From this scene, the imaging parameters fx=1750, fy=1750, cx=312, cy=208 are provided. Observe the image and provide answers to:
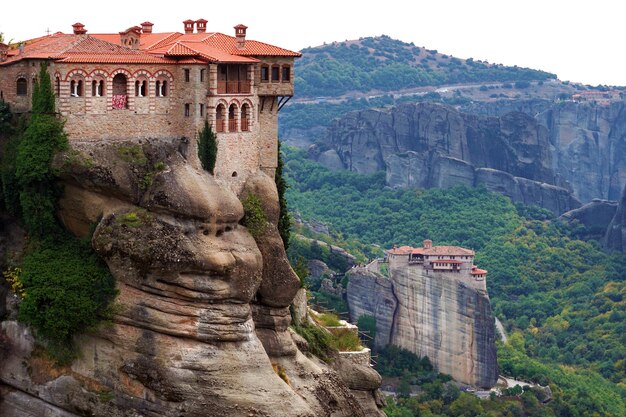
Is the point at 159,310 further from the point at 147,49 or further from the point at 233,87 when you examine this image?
the point at 147,49

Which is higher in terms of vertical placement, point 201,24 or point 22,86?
point 201,24

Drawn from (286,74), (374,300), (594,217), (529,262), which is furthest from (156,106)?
(594,217)

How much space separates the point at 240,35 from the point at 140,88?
598 centimetres

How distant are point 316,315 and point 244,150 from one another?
505 inches

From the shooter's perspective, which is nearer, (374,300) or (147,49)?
(147,49)

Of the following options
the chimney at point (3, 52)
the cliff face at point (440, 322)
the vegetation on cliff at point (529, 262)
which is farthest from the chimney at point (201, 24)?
the vegetation on cliff at point (529, 262)

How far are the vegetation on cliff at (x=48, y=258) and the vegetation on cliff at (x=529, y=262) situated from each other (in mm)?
70985

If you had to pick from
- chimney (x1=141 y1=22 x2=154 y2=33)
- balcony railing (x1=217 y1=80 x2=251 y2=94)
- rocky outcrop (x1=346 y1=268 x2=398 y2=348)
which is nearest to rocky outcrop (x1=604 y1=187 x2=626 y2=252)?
rocky outcrop (x1=346 y1=268 x2=398 y2=348)

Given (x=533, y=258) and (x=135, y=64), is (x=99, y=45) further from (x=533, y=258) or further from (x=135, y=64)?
(x=533, y=258)

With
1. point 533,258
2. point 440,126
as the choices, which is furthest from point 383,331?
point 440,126

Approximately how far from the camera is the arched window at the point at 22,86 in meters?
65.5

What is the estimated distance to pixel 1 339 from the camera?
2591 inches

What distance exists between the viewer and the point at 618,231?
182000 millimetres

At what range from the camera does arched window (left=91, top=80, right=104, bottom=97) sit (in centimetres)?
6494
